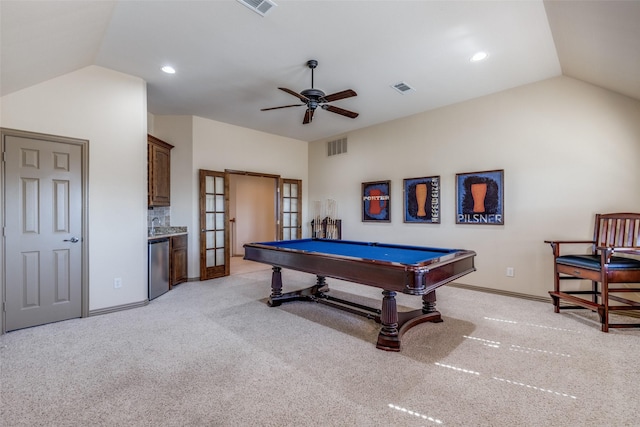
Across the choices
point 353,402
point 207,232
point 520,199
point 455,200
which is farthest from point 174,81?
point 520,199

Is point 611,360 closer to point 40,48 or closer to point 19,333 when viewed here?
point 19,333

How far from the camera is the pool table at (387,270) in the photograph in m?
2.16

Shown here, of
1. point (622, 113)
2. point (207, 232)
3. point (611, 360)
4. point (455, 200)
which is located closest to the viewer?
Answer: point (611, 360)

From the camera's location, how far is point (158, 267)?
413 centimetres

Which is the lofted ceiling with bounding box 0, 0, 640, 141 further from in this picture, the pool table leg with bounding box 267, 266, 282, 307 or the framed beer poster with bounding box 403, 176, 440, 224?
the pool table leg with bounding box 267, 266, 282, 307

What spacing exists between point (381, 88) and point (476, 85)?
4.27 feet

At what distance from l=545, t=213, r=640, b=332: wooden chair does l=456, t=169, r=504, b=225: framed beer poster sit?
881 millimetres

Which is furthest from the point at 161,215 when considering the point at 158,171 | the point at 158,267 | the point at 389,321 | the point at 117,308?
the point at 389,321

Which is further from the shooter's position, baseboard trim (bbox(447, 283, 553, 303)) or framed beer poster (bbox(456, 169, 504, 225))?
framed beer poster (bbox(456, 169, 504, 225))

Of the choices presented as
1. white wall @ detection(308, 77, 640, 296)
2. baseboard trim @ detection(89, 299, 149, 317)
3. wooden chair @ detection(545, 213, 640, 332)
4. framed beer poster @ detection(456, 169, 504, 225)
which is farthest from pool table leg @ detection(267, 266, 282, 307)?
wooden chair @ detection(545, 213, 640, 332)

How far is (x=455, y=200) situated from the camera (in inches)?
179

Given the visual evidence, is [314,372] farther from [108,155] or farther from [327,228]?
[327,228]

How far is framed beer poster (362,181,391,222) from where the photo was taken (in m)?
5.42

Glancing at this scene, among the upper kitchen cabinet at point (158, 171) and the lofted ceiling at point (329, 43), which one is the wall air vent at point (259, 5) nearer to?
the lofted ceiling at point (329, 43)
